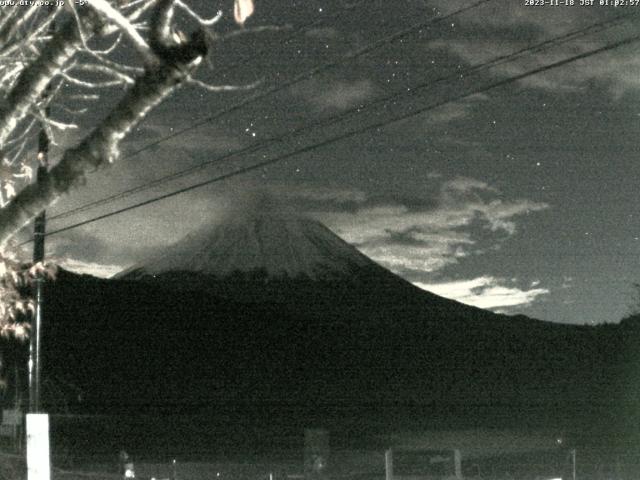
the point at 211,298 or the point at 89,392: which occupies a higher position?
the point at 211,298

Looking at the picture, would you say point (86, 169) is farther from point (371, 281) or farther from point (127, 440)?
point (371, 281)

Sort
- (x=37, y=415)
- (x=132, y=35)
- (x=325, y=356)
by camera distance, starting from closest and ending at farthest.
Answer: (x=132, y=35) < (x=37, y=415) < (x=325, y=356)

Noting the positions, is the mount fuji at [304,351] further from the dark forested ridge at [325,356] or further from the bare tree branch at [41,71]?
the bare tree branch at [41,71]

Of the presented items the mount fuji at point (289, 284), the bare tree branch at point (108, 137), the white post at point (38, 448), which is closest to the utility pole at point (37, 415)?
the white post at point (38, 448)

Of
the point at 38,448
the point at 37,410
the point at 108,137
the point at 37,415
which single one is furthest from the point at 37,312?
the point at 108,137

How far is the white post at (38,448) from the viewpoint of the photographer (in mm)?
13578

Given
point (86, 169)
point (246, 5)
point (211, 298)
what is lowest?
point (86, 169)

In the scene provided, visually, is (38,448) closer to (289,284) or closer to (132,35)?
(132,35)

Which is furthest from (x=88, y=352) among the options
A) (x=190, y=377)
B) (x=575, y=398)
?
(x=575, y=398)

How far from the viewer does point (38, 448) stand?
13.9 metres

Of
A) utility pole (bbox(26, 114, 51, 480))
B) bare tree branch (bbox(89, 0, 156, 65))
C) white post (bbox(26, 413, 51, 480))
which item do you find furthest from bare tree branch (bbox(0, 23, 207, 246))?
white post (bbox(26, 413, 51, 480))

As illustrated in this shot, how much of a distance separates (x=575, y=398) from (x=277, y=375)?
1550 inches

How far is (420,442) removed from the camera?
86250mm

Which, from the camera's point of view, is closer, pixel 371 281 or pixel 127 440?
pixel 127 440
